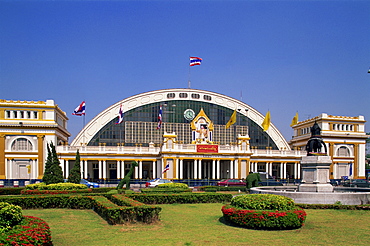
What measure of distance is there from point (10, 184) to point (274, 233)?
52.6 metres

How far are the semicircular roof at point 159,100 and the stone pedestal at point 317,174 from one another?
53.9 meters

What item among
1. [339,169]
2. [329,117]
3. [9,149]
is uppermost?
[329,117]

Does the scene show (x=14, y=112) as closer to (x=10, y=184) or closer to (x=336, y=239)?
(x=10, y=184)

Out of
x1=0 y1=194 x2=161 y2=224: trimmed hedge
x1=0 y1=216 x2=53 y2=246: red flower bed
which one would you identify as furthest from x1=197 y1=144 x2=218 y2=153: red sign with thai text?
x1=0 y1=216 x2=53 y2=246: red flower bed

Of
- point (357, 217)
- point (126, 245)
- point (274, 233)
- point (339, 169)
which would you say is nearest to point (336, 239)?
point (274, 233)

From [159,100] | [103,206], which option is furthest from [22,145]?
[103,206]

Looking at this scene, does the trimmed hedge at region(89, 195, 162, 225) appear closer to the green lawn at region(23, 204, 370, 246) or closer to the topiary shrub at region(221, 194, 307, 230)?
the green lawn at region(23, 204, 370, 246)

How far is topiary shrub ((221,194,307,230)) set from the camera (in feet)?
53.7

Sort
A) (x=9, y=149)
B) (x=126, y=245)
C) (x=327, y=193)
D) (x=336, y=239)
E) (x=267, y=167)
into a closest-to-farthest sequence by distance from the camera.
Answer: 1. (x=126, y=245)
2. (x=336, y=239)
3. (x=327, y=193)
4. (x=9, y=149)
5. (x=267, y=167)

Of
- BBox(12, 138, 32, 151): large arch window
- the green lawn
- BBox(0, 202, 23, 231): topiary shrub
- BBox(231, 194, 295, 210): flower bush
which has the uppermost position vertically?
BBox(12, 138, 32, 151): large arch window

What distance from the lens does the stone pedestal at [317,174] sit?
25.7 meters

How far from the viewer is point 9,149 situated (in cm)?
6188

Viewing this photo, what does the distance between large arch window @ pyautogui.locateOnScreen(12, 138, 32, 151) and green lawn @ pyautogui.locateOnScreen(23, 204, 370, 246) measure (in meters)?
45.1

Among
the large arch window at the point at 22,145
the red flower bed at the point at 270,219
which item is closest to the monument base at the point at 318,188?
the red flower bed at the point at 270,219
